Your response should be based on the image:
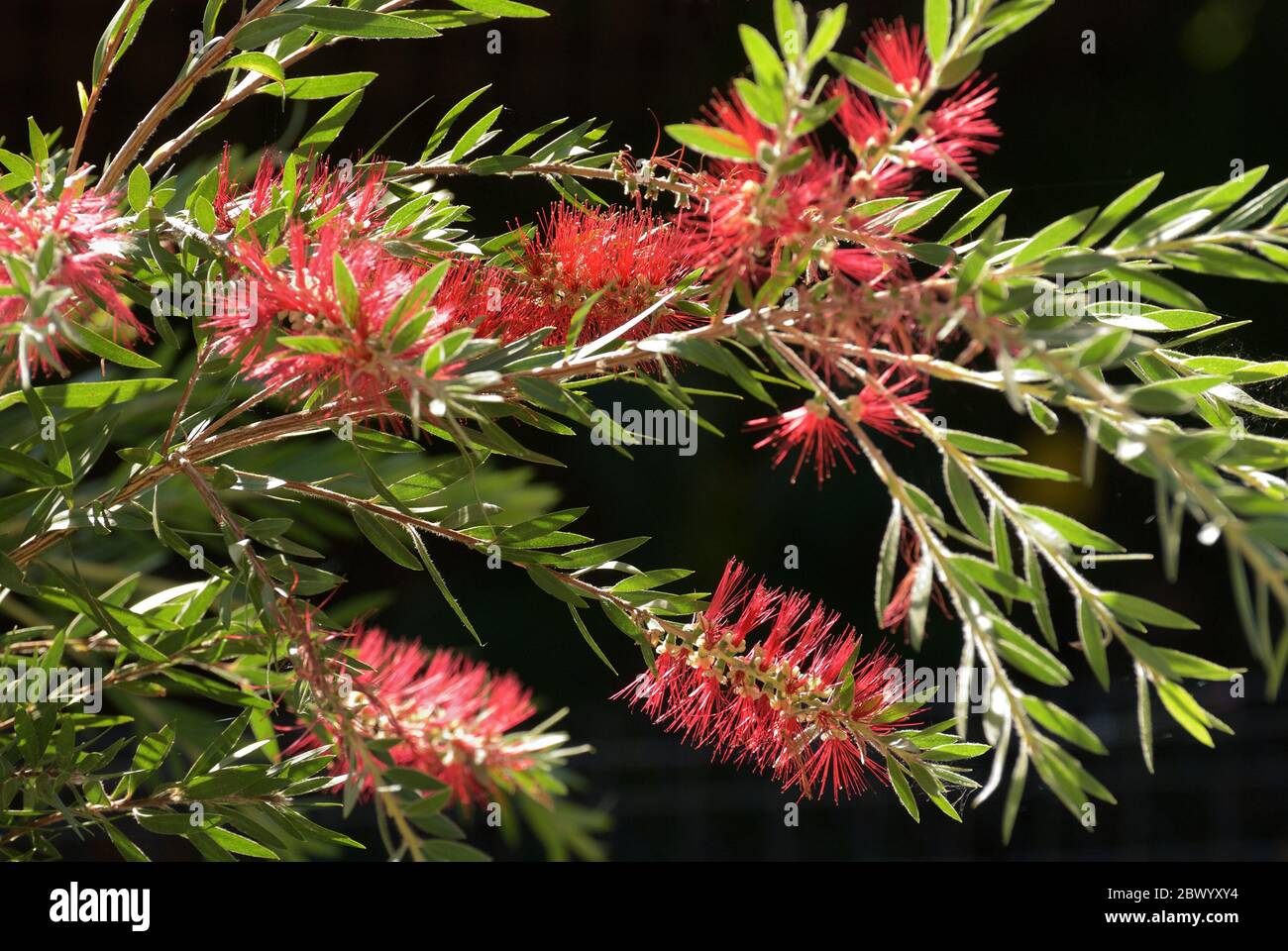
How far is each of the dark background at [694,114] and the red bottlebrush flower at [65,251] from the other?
41 centimetres

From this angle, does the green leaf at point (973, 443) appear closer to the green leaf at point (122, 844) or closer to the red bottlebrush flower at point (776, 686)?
the red bottlebrush flower at point (776, 686)

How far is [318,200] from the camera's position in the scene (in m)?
0.54

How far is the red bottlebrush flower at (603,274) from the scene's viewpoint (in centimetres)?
56

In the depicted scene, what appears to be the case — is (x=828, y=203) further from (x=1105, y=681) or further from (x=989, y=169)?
(x=989, y=169)

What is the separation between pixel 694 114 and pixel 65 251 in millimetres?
591

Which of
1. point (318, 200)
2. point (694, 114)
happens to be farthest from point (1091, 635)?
point (694, 114)

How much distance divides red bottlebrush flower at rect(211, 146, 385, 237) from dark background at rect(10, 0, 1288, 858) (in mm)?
278

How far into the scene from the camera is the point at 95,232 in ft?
1.54

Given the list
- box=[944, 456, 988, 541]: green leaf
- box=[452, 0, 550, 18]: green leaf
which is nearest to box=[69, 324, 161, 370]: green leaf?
box=[452, 0, 550, 18]: green leaf

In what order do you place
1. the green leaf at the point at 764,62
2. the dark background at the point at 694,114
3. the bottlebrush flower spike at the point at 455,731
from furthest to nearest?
the dark background at the point at 694,114
the bottlebrush flower spike at the point at 455,731
the green leaf at the point at 764,62

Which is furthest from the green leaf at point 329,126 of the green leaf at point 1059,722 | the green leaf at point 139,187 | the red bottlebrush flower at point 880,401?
the green leaf at point 1059,722

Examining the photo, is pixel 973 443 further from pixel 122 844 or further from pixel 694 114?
pixel 694 114

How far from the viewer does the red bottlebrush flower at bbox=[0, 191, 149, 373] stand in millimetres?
420
